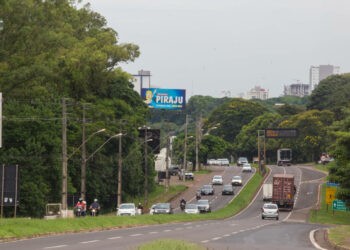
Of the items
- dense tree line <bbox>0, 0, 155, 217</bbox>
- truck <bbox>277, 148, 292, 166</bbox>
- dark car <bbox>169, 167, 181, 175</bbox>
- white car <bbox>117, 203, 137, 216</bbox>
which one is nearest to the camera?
white car <bbox>117, 203, 137, 216</bbox>

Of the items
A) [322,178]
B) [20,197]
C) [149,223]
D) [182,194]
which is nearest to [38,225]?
[149,223]

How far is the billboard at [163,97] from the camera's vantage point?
161m

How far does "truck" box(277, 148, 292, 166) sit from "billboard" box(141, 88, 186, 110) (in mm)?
20451

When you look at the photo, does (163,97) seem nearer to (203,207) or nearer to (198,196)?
(198,196)

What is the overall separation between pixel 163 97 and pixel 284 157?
2485cm

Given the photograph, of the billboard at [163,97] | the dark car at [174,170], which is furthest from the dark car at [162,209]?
the billboard at [163,97]

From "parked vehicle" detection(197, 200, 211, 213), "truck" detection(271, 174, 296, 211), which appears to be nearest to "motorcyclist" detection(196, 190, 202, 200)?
"truck" detection(271, 174, 296, 211)

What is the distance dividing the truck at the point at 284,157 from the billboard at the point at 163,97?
20451 millimetres

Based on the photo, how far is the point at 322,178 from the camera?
124875mm

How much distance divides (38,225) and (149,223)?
15669 millimetres

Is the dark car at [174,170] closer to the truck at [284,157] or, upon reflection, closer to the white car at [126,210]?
the truck at [284,157]

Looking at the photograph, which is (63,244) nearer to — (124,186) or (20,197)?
(20,197)

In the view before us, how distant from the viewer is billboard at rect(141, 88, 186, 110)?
528 ft

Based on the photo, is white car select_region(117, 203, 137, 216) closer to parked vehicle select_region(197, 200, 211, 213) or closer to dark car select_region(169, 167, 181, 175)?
parked vehicle select_region(197, 200, 211, 213)
